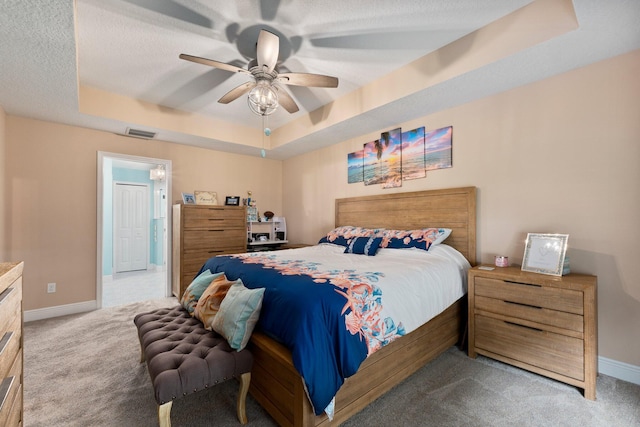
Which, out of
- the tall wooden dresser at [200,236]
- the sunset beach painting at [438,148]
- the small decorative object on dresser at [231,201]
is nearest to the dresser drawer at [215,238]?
the tall wooden dresser at [200,236]

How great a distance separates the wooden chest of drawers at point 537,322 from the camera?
6.12ft

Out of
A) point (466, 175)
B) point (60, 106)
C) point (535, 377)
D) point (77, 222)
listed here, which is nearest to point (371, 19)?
point (466, 175)

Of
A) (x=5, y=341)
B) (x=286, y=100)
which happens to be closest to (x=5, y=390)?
(x=5, y=341)

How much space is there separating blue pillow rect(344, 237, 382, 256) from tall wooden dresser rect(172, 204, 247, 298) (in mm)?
2027

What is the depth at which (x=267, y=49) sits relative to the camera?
2135mm

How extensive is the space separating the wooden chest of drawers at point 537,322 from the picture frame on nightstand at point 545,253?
10cm

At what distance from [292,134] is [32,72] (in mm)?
2781

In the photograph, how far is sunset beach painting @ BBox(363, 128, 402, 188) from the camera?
3.58 metres

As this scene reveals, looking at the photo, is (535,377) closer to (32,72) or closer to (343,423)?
(343,423)

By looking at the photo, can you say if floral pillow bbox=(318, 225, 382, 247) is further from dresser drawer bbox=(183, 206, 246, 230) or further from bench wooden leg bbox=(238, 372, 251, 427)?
bench wooden leg bbox=(238, 372, 251, 427)

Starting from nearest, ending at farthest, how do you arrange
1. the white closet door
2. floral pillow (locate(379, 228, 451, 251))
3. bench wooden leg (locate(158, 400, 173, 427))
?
bench wooden leg (locate(158, 400, 173, 427)), floral pillow (locate(379, 228, 451, 251)), the white closet door

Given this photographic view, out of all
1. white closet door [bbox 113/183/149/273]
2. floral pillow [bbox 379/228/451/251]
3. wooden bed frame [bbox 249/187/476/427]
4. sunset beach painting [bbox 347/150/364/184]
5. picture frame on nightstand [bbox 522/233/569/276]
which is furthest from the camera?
white closet door [bbox 113/183/149/273]

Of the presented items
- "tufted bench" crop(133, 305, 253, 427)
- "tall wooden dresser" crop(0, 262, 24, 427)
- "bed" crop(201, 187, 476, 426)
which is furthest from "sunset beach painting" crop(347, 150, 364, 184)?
"tall wooden dresser" crop(0, 262, 24, 427)

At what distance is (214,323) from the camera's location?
5.87ft
